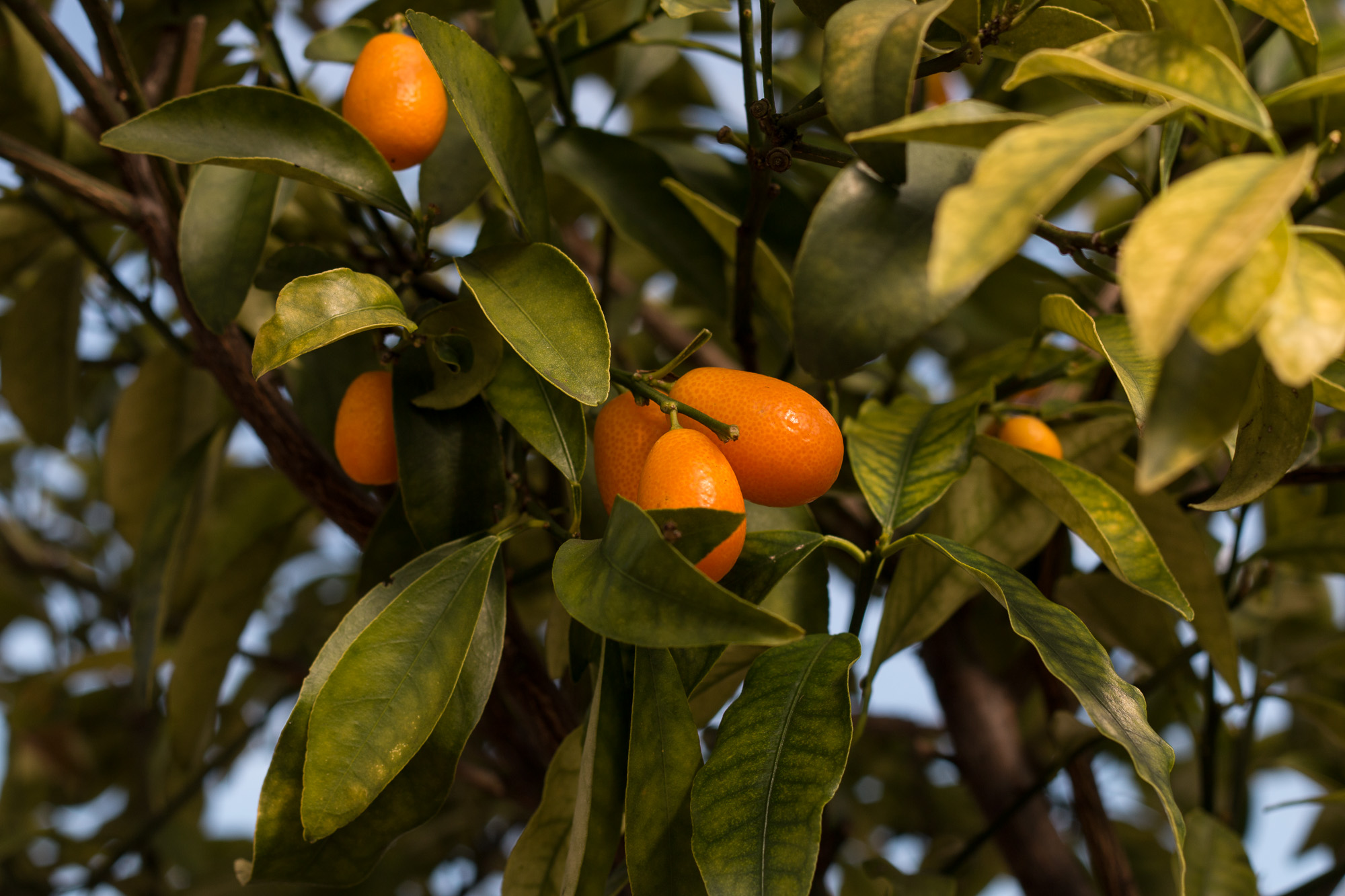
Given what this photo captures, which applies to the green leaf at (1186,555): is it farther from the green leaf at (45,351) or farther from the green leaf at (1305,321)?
the green leaf at (45,351)

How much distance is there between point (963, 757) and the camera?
30.0 inches

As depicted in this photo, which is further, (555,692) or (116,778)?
(116,778)

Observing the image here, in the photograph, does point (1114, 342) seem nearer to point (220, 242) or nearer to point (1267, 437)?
point (1267, 437)

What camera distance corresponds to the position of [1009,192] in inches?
9.1

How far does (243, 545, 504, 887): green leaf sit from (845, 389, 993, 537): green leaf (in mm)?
185

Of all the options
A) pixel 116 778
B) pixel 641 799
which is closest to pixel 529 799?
pixel 641 799

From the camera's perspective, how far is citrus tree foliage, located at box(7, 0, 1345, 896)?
296 mm

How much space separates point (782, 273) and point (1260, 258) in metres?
Result: 0.30

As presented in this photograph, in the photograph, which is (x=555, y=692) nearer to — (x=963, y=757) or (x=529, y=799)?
(x=529, y=799)

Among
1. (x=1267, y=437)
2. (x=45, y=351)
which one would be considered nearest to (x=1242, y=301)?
(x=1267, y=437)

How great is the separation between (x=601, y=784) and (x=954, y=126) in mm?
270

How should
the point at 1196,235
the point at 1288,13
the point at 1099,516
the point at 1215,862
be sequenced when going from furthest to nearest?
the point at 1215,862
the point at 1099,516
the point at 1288,13
the point at 1196,235

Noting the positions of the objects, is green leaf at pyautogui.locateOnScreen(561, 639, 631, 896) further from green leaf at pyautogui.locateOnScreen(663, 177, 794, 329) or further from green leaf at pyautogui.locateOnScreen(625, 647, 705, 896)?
green leaf at pyautogui.locateOnScreen(663, 177, 794, 329)

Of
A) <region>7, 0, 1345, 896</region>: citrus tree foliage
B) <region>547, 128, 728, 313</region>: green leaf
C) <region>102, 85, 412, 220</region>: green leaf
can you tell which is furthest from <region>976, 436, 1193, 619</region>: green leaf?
<region>102, 85, 412, 220</region>: green leaf
